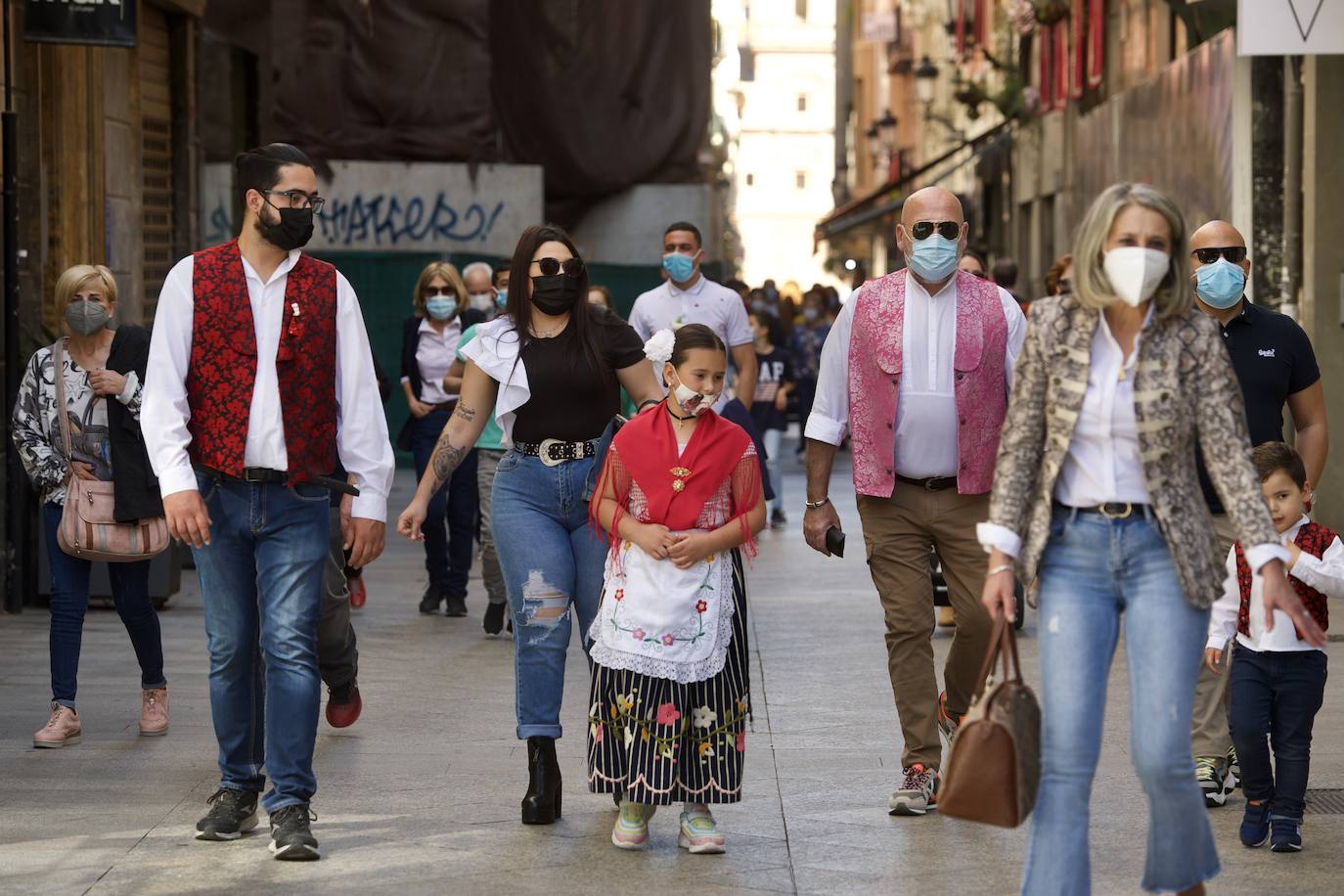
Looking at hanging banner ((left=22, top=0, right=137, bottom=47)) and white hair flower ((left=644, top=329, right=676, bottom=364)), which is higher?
hanging banner ((left=22, top=0, right=137, bottom=47))

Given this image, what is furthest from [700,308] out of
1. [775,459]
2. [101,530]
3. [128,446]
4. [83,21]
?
[775,459]

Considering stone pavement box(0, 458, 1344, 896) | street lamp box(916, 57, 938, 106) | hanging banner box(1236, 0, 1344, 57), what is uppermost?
street lamp box(916, 57, 938, 106)

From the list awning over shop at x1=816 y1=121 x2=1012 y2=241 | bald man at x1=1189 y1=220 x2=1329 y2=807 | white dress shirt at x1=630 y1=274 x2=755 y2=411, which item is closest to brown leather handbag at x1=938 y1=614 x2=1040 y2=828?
bald man at x1=1189 y1=220 x2=1329 y2=807

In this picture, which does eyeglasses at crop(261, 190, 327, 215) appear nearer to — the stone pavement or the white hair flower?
the white hair flower

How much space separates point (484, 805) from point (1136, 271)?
2.96 meters

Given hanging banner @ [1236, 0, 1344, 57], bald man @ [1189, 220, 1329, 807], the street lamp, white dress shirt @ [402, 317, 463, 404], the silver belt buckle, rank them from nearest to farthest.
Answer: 1. the silver belt buckle
2. bald man @ [1189, 220, 1329, 807]
3. hanging banner @ [1236, 0, 1344, 57]
4. white dress shirt @ [402, 317, 463, 404]
5. the street lamp

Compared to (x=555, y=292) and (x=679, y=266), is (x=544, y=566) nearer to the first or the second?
(x=555, y=292)

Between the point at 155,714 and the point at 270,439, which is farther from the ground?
the point at 270,439

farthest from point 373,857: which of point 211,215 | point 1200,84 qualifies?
point 211,215

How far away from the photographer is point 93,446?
8219mm

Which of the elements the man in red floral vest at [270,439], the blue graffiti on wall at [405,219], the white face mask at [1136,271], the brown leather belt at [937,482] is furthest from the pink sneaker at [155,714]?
the blue graffiti on wall at [405,219]

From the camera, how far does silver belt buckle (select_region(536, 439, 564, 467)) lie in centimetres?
672

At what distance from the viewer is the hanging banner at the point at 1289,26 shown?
10922 mm

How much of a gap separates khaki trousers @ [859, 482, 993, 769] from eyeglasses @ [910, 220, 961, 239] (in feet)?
2.53
